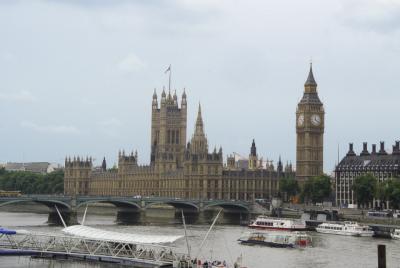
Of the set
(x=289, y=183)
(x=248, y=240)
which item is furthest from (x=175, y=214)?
(x=248, y=240)

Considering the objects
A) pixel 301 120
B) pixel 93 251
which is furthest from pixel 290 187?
pixel 93 251

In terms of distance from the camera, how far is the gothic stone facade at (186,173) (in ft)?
552

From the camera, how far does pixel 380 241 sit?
93562 millimetres

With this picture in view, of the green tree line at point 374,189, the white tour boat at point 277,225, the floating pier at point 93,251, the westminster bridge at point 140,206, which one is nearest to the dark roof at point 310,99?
the westminster bridge at point 140,206

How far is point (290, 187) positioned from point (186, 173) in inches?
956

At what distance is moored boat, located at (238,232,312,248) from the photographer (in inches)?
3438

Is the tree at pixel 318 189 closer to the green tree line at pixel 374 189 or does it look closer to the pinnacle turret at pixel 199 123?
the green tree line at pixel 374 189

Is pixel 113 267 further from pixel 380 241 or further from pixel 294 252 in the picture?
pixel 380 241

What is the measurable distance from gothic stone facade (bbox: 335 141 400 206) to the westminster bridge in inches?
668

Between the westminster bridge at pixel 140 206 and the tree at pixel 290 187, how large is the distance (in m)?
16.5

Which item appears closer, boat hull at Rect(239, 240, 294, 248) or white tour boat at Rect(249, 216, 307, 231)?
boat hull at Rect(239, 240, 294, 248)

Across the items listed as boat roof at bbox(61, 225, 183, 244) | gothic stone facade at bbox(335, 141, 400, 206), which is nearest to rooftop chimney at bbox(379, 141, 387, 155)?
gothic stone facade at bbox(335, 141, 400, 206)

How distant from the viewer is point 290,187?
155 m

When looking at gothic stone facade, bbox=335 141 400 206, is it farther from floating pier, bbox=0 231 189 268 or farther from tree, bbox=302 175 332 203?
floating pier, bbox=0 231 189 268
